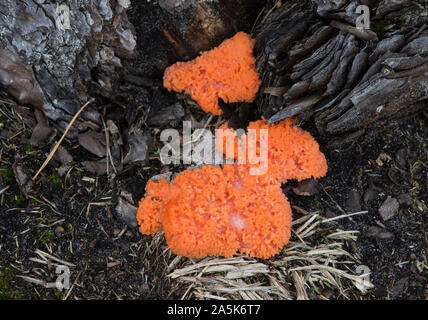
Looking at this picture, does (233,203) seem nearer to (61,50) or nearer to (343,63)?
(343,63)

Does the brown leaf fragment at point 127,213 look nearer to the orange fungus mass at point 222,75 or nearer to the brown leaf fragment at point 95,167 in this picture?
the brown leaf fragment at point 95,167

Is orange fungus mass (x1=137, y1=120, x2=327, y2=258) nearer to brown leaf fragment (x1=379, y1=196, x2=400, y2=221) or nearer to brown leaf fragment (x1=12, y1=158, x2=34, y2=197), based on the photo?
brown leaf fragment (x1=379, y1=196, x2=400, y2=221)

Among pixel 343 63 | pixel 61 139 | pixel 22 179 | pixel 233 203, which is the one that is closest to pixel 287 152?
pixel 233 203

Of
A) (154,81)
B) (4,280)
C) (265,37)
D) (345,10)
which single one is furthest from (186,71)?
(4,280)

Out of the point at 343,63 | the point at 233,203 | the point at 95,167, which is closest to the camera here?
the point at 343,63

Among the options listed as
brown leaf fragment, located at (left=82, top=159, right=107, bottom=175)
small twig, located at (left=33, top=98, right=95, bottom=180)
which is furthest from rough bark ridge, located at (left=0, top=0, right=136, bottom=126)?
brown leaf fragment, located at (left=82, top=159, right=107, bottom=175)
